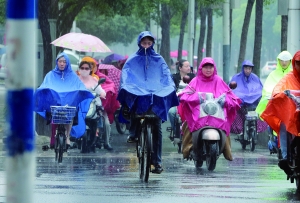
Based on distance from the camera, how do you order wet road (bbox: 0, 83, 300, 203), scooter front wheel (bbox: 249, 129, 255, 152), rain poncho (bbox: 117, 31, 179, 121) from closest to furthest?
wet road (bbox: 0, 83, 300, 203), rain poncho (bbox: 117, 31, 179, 121), scooter front wheel (bbox: 249, 129, 255, 152)

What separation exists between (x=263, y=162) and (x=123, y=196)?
680 centimetres

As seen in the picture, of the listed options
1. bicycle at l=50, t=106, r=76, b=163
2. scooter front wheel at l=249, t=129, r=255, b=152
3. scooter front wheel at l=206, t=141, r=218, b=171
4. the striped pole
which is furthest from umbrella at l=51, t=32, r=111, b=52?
the striped pole

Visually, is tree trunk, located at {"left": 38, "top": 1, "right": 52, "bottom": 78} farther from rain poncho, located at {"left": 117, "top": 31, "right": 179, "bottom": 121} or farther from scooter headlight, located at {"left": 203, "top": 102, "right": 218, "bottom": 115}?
rain poncho, located at {"left": 117, "top": 31, "right": 179, "bottom": 121}

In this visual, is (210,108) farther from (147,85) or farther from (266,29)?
(266,29)

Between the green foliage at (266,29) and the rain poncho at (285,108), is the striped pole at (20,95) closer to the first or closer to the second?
the rain poncho at (285,108)

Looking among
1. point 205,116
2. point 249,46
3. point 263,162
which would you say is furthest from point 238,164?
point 249,46

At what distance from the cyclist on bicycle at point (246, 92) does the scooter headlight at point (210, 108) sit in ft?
19.3

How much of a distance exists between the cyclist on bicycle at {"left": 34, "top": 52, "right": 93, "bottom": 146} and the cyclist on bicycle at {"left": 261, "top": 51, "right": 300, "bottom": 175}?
18.4 feet

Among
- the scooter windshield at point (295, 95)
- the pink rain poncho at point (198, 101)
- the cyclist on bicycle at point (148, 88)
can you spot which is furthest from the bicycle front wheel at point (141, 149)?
the scooter windshield at point (295, 95)

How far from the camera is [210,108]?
48.3 feet

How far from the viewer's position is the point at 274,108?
11438 mm

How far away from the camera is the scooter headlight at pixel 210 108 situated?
14.7m

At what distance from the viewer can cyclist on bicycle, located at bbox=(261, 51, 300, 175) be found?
1098 cm

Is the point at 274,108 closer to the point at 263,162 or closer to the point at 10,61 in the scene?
the point at 263,162
